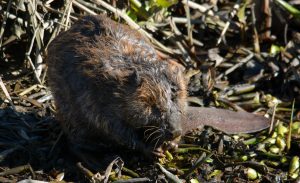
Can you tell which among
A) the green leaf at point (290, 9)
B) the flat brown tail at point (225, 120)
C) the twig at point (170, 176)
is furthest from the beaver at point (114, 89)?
the green leaf at point (290, 9)

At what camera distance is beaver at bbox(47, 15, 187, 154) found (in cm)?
455

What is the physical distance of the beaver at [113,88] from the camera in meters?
4.55

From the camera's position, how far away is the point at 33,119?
5449mm

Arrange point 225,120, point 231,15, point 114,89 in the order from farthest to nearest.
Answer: point 231,15 → point 225,120 → point 114,89

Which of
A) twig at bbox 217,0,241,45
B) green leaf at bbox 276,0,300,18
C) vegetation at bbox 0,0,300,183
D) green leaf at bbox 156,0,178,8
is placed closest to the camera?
vegetation at bbox 0,0,300,183

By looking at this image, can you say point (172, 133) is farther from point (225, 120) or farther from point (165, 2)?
point (165, 2)

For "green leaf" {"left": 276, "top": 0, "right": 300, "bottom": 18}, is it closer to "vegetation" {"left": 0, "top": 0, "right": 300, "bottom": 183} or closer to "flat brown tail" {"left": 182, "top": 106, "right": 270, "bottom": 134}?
"vegetation" {"left": 0, "top": 0, "right": 300, "bottom": 183}

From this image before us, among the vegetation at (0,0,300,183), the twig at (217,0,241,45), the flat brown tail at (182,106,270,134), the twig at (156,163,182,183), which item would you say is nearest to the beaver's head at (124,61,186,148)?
the twig at (156,163,182,183)

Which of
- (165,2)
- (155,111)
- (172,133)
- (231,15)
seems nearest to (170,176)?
(172,133)

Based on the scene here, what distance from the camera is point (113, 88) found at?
184 inches

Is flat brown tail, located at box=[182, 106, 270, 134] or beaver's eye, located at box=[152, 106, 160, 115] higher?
beaver's eye, located at box=[152, 106, 160, 115]

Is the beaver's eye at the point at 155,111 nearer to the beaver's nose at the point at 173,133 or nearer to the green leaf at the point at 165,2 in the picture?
the beaver's nose at the point at 173,133

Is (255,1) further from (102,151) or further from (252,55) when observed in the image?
(102,151)

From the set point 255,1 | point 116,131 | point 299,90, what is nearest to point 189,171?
point 116,131
